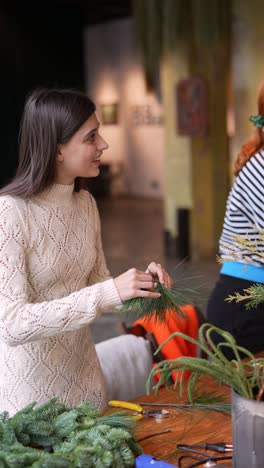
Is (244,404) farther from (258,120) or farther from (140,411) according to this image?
(258,120)

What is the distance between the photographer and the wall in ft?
52.2

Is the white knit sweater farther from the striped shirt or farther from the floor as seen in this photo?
the striped shirt

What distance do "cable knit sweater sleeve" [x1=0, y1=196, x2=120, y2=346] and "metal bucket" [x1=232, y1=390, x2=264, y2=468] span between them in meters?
0.57

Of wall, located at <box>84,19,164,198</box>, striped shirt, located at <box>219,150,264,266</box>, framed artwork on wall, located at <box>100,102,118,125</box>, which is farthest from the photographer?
framed artwork on wall, located at <box>100,102,118,125</box>

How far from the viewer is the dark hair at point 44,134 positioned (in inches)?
80.0

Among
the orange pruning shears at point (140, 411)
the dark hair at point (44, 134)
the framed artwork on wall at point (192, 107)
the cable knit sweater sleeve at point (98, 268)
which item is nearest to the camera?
the orange pruning shears at point (140, 411)

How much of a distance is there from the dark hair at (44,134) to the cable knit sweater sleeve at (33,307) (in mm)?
192

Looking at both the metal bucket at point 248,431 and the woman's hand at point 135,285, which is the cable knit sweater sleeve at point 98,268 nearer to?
the woman's hand at point 135,285

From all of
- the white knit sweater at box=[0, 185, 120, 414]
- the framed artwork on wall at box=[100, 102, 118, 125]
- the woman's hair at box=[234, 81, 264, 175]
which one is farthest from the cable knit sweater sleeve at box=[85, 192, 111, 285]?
the framed artwork on wall at box=[100, 102, 118, 125]

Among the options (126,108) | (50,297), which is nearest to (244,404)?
(50,297)

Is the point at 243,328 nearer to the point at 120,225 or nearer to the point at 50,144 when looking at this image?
the point at 50,144

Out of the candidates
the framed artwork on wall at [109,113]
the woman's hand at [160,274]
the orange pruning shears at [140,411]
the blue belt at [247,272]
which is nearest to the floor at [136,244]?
the woman's hand at [160,274]

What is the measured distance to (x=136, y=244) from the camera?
9.89 m

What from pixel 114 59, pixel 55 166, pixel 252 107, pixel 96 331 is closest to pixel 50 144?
pixel 55 166
